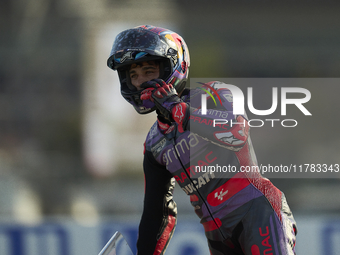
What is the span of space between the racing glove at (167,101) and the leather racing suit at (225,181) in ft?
0.11

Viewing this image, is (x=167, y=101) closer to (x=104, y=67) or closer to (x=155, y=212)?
(x=155, y=212)

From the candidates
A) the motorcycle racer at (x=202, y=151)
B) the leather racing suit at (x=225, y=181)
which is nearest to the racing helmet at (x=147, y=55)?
the motorcycle racer at (x=202, y=151)

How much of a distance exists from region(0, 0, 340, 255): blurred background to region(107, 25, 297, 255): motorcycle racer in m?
2.82

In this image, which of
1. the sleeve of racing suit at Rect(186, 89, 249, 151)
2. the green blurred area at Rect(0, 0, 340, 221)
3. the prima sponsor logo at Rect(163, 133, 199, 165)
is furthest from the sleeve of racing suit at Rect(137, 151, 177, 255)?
the green blurred area at Rect(0, 0, 340, 221)

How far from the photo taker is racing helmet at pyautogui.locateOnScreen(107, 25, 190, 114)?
1.49 metres

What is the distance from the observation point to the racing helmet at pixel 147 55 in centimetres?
149

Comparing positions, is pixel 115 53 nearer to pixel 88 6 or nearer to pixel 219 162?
pixel 219 162

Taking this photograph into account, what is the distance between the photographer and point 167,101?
1.35m

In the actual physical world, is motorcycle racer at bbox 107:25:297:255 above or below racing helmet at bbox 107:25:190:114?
below

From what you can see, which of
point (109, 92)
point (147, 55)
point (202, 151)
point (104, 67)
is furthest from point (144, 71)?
point (104, 67)

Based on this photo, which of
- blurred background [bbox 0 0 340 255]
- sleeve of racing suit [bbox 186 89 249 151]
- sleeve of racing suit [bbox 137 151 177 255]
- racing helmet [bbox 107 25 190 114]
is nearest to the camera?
sleeve of racing suit [bbox 186 89 249 151]

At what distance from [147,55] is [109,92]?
11.3ft

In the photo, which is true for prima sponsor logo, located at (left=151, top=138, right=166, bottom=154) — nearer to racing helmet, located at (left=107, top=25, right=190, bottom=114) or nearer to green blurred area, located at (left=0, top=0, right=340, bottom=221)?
racing helmet, located at (left=107, top=25, right=190, bottom=114)

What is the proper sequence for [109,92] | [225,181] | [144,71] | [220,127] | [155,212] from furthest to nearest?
[109,92] → [155,212] → [144,71] → [225,181] → [220,127]
